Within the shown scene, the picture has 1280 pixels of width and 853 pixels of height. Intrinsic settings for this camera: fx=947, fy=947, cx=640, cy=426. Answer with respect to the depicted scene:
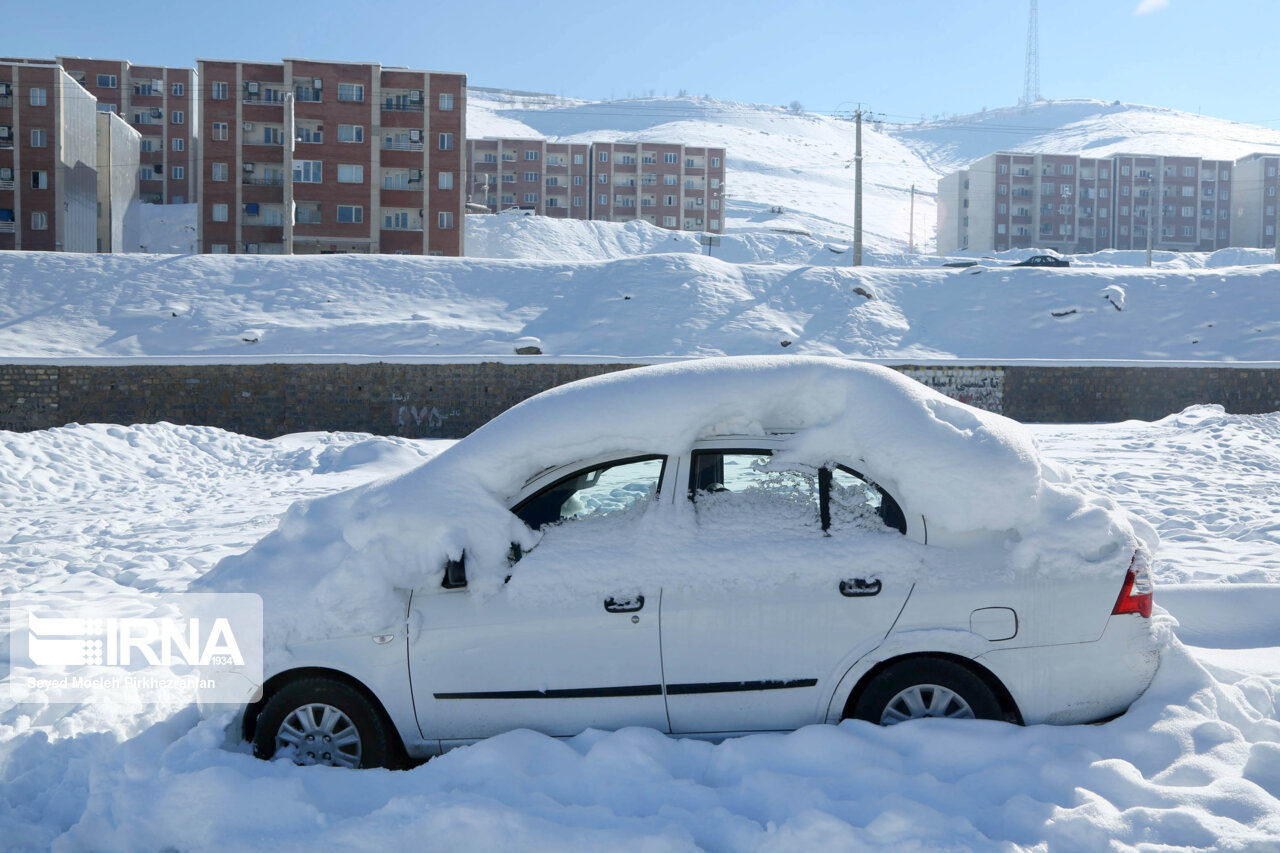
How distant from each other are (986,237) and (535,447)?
296ft

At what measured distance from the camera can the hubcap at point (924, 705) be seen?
380 cm

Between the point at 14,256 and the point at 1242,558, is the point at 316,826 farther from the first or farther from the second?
the point at 14,256

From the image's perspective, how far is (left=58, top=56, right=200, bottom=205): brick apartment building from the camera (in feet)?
250

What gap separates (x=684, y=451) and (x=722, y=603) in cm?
64

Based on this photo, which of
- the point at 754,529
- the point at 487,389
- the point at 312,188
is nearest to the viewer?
the point at 754,529

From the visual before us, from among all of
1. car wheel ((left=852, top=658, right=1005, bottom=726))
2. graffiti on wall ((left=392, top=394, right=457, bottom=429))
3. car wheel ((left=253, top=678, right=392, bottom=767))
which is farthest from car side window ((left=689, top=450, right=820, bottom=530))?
graffiti on wall ((left=392, top=394, right=457, bottom=429))

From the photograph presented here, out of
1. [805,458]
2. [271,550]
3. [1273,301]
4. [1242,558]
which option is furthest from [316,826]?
[1273,301]

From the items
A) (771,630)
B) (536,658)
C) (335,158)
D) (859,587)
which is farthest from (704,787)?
(335,158)

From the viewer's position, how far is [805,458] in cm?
395

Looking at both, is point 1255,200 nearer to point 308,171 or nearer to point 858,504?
point 308,171

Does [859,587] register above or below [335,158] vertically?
below

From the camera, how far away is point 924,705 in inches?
150

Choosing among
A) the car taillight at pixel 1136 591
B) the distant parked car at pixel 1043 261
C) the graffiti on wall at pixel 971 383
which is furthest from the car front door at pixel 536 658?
the distant parked car at pixel 1043 261

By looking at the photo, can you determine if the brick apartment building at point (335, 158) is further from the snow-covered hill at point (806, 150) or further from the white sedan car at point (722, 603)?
the snow-covered hill at point (806, 150)
